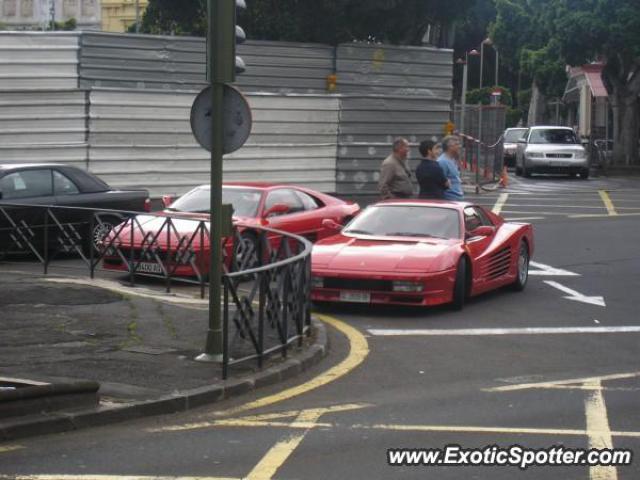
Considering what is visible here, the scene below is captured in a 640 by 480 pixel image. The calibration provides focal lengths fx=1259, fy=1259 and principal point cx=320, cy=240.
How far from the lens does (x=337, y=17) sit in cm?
3675

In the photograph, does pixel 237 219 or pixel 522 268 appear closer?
pixel 522 268

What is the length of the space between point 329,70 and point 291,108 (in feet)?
8.46

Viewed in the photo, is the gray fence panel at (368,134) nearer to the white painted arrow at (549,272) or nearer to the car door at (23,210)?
the white painted arrow at (549,272)

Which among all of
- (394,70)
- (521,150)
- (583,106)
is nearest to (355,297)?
(394,70)

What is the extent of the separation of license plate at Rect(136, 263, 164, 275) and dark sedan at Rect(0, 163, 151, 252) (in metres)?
0.80

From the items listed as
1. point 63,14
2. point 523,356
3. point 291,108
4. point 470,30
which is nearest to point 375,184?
point 291,108

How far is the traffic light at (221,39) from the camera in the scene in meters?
10.3

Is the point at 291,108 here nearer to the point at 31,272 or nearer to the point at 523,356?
the point at 31,272

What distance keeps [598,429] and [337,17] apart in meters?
29.5

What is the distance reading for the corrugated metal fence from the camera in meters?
25.6

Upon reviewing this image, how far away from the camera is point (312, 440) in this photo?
7984 millimetres

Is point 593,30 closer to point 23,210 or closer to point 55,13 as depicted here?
point 23,210

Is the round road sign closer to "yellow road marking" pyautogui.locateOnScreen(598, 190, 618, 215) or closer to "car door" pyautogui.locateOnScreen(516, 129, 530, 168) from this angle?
"yellow road marking" pyautogui.locateOnScreen(598, 190, 618, 215)

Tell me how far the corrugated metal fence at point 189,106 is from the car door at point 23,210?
7.19m
